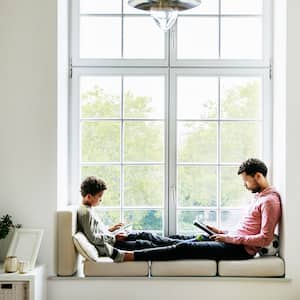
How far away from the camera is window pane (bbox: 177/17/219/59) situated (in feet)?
17.1

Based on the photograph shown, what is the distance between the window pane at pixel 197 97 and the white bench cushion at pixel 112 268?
4.23 feet

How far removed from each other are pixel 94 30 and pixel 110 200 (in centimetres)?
139

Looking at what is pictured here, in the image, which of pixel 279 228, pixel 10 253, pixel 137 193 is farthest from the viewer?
pixel 137 193

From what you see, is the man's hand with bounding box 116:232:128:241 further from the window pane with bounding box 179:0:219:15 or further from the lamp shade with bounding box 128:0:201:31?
the lamp shade with bounding box 128:0:201:31

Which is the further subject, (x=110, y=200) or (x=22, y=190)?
(x=110, y=200)

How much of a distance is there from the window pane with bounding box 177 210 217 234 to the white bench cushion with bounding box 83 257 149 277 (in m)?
0.67

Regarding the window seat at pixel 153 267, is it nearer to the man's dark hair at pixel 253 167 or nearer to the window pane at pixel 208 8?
the man's dark hair at pixel 253 167

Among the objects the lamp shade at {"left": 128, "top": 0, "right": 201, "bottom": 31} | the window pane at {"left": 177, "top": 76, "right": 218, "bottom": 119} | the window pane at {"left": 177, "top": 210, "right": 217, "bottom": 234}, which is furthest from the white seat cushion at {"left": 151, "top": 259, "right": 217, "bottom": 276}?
the lamp shade at {"left": 128, "top": 0, "right": 201, "bottom": 31}

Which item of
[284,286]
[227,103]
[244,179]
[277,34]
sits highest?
[277,34]

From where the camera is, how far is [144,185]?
205 inches

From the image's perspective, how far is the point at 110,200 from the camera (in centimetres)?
522

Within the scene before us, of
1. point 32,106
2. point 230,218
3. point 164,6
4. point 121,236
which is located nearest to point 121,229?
point 121,236

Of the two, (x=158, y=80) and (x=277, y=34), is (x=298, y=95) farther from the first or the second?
(x=158, y=80)

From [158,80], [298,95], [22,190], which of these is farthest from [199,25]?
[22,190]
